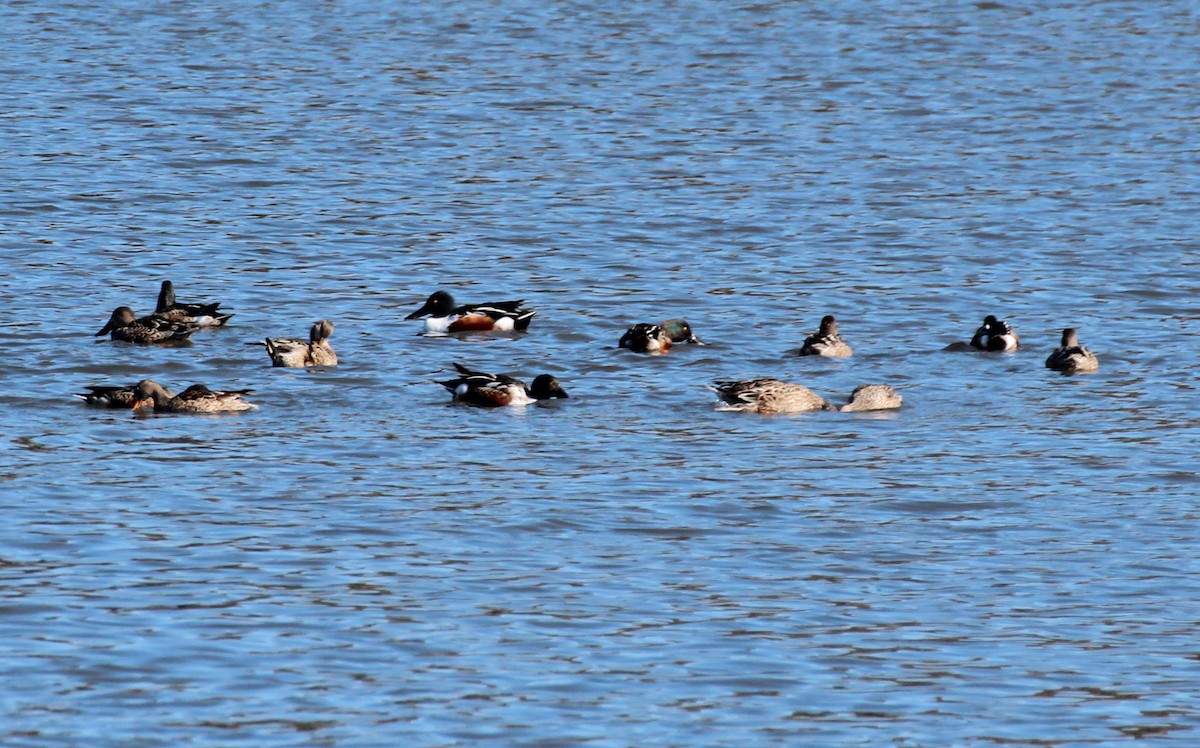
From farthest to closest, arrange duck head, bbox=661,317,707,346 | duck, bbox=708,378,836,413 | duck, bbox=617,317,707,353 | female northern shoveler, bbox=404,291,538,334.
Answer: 1. female northern shoveler, bbox=404,291,538,334
2. duck head, bbox=661,317,707,346
3. duck, bbox=617,317,707,353
4. duck, bbox=708,378,836,413

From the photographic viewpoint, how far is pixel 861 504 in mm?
13531

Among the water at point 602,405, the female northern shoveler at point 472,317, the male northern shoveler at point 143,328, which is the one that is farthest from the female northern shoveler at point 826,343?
the male northern shoveler at point 143,328

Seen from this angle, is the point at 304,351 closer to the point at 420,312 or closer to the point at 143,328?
the point at 143,328

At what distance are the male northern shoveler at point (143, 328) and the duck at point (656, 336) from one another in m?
4.08

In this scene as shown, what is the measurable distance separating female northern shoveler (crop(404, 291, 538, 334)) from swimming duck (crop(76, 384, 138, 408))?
476 cm

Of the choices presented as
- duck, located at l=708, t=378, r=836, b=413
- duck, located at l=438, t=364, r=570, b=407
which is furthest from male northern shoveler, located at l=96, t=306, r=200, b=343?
duck, located at l=708, t=378, r=836, b=413

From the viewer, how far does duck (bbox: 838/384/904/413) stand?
16.8 meters

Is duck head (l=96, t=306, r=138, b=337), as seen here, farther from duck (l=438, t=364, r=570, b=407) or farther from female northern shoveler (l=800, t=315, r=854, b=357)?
female northern shoveler (l=800, t=315, r=854, b=357)

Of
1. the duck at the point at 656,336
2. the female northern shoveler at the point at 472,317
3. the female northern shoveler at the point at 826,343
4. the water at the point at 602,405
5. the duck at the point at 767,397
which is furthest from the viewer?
the female northern shoveler at the point at 472,317

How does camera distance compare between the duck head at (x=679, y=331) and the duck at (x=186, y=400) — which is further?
the duck head at (x=679, y=331)

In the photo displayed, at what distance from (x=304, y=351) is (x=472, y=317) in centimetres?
283

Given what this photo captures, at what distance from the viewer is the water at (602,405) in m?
9.88

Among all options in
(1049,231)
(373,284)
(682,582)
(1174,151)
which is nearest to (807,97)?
(1174,151)

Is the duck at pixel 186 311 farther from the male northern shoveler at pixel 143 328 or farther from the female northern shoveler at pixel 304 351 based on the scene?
the female northern shoveler at pixel 304 351
